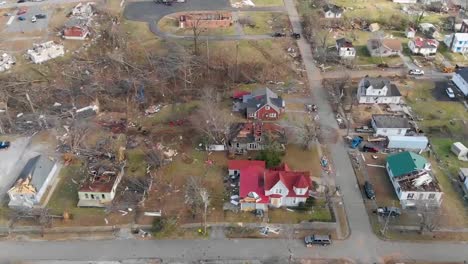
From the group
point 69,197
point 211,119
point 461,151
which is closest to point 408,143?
point 461,151

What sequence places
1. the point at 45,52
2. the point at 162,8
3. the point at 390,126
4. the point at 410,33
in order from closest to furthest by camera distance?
the point at 390,126 → the point at 45,52 → the point at 410,33 → the point at 162,8

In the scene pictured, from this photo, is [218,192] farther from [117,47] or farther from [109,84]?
[117,47]

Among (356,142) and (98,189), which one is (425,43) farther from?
(98,189)

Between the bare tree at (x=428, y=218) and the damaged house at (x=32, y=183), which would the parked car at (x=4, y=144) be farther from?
the bare tree at (x=428, y=218)

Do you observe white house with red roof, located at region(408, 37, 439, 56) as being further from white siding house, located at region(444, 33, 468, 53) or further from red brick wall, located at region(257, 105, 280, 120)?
red brick wall, located at region(257, 105, 280, 120)

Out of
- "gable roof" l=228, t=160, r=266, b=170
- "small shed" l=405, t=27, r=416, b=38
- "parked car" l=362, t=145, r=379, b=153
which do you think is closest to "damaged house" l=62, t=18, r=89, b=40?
"gable roof" l=228, t=160, r=266, b=170

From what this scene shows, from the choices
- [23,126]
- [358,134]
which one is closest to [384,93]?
[358,134]
